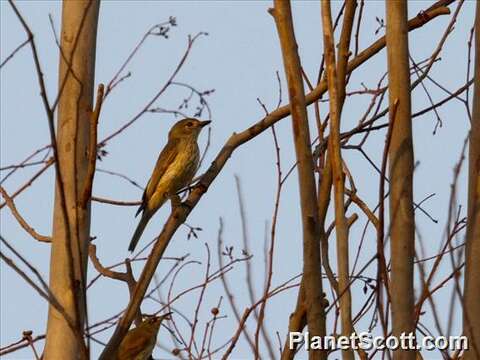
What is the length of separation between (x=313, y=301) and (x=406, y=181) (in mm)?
449

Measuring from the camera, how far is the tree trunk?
3209mm

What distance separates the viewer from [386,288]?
2781 millimetres

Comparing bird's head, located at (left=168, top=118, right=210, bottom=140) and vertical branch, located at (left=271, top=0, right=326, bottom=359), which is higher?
bird's head, located at (left=168, top=118, right=210, bottom=140)

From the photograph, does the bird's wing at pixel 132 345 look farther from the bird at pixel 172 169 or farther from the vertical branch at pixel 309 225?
the vertical branch at pixel 309 225

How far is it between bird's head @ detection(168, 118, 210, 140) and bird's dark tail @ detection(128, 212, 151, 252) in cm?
98

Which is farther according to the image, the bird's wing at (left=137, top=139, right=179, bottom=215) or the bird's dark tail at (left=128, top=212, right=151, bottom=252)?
the bird's wing at (left=137, top=139, right=179, bottom=215)

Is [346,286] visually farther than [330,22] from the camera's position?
No

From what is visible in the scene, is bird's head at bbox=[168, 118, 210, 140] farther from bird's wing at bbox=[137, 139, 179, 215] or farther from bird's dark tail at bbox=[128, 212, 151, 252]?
bird's dark tail at bbox=[128, 212, 151, 252]

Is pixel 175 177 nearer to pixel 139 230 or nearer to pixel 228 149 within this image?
pixel 139 230

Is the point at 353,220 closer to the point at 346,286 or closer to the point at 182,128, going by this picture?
the point at 346,286

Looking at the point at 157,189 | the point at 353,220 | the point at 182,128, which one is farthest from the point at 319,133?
the point at 182,128

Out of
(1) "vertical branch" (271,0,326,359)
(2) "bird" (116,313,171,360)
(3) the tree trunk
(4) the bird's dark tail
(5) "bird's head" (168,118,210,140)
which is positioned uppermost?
(5) "bird's head" (168,118,210,140)

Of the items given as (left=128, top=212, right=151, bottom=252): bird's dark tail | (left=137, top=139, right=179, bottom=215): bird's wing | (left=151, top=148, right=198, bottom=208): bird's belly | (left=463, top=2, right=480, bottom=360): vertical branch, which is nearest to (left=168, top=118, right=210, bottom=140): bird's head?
(left=137, top=139, right=179, bottom=215): bird's wing

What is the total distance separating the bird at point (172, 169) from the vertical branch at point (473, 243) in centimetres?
506
